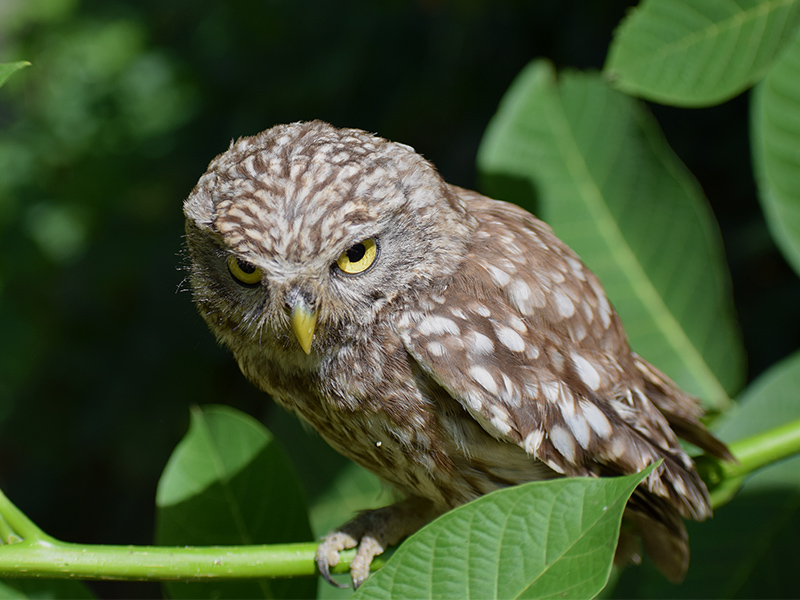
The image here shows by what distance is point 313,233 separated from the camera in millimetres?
1488

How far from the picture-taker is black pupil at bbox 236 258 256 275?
155 centimetres

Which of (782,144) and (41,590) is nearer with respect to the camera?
(41,590)

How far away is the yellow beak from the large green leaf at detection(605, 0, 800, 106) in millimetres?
835

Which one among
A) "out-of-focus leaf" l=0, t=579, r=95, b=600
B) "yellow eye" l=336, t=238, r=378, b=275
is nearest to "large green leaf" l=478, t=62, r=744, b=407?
"yellow eye" l=336, t=238, r=378, b=275

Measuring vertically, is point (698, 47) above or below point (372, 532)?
above

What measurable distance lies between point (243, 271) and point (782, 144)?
136 centimetres

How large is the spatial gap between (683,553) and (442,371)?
83 cm

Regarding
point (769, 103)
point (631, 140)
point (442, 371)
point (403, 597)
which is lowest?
point (403, 597)

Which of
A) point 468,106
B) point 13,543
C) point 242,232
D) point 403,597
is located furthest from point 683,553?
point 468,106

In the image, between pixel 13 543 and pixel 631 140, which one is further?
pixel 631 140

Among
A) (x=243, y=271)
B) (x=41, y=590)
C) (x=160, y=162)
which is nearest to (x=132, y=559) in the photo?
(x=41, y=590)

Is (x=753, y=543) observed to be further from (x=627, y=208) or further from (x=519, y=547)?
(x=519, y=547)

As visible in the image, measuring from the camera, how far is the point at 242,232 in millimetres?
1514

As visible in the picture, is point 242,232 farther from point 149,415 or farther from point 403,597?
point 149,415
